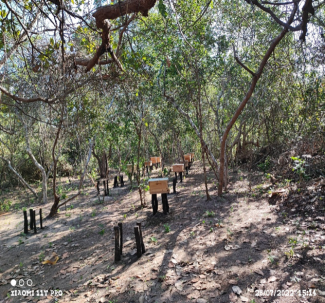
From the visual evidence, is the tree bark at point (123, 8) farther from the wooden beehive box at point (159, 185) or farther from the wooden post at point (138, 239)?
the wooden beehive box at point (159, 185)

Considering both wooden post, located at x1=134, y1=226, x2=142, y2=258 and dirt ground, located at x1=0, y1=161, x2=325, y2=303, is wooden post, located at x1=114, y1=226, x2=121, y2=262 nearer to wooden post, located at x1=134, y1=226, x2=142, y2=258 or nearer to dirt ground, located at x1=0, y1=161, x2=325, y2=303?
dirt ground, located at x1=0, y1=161, x2=325, y2=303

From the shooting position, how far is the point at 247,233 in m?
4.64

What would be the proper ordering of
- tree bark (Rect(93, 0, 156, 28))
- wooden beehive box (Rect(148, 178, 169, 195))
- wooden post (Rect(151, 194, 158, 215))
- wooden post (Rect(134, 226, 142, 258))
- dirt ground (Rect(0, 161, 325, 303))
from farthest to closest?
1. wooden post (Rect(151, 194, 158, 215))
2. wooden beehive box (Rect(148, 178, 169, 195))
3. wooden post (Rect(134, 226, 142, 258))
4. dirt ground (Rect(0, 161, 325, 303))
5. tree bark (Rect(93, 0, 156, 28))

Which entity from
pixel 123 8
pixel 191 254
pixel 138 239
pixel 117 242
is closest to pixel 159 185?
pixel 138 239

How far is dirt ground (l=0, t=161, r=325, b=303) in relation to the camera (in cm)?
323

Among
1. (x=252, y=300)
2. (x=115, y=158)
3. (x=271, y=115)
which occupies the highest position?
(x=271, y=115)

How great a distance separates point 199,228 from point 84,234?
295 cm

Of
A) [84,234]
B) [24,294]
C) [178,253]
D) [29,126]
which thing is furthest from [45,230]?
[29,126]

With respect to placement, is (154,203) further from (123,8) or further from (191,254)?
(123,8)

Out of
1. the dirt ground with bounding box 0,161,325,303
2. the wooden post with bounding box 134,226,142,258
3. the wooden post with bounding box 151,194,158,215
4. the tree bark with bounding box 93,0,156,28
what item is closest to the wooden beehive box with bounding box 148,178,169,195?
the wooden post with bounding box 151,194,158,215

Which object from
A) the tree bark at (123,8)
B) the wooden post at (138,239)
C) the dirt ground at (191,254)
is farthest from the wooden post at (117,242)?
the tree bark at (123,8)

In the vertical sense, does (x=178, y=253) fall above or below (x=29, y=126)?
below

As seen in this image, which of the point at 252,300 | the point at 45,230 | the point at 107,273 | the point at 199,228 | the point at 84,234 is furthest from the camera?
the point at 45,230

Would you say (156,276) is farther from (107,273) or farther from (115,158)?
(115,158)
